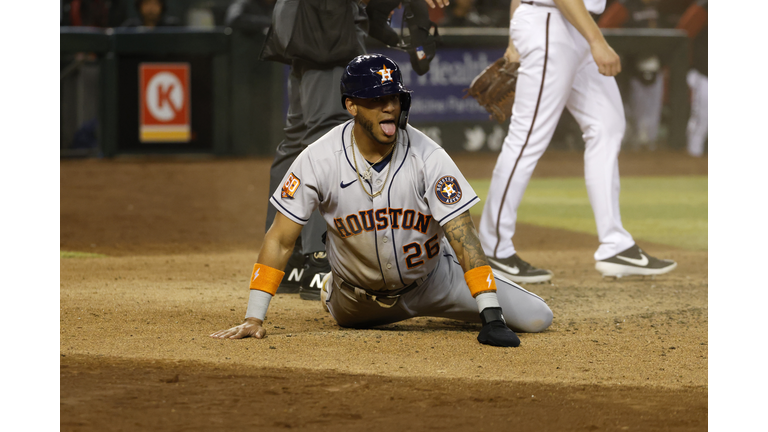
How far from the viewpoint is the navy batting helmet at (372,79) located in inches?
132

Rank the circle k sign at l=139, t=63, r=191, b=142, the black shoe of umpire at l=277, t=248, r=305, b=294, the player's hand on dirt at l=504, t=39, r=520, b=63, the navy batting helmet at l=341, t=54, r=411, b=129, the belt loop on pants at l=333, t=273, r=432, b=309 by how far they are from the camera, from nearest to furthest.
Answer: the navy batting helmet at l=341, t=54, r=411, b=129 < the belt loop on pants at l=333, t=273, r=432, b=309 < the black shoe of umpire at l=277, t=248, r=305, b=294 < the player's hand on dirt at l=504, t=39, r=520, b=63 < the circle k sign at l=139, t=63, r=191, b=142

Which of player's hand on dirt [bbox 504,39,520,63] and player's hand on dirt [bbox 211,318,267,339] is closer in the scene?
player's hand on dirt [bbox 211,318,267,339]

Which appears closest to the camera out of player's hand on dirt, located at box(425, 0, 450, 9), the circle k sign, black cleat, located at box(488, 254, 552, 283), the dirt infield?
the dirt infield

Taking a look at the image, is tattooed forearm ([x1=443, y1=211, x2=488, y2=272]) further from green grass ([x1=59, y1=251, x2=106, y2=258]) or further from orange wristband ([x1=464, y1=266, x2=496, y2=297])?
green grass ([x1=59, y1=251, x2=106, y2=258])

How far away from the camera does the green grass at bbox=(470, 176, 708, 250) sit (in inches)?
300

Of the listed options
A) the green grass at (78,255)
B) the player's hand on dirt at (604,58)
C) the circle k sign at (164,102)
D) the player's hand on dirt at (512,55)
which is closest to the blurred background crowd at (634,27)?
the circle k sign at (164,102)

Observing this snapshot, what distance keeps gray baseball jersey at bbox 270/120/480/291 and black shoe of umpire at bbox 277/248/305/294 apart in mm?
1294

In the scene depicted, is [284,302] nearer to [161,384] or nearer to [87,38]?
[161,384]

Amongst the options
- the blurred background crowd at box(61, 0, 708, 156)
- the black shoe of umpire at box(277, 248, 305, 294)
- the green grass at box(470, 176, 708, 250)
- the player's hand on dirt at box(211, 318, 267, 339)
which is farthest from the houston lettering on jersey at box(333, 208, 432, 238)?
the blurred background crowd at box(61, 0, 708, 156)

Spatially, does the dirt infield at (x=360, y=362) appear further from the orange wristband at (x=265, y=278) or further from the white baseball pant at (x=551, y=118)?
the white baseball pant at (x=551, y=118)

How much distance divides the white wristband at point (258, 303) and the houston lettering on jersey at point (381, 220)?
382 millimetres

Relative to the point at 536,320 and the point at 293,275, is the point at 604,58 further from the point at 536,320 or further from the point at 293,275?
the point at 293,275

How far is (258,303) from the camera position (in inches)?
136

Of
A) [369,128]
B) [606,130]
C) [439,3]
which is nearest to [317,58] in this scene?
[439,3]
